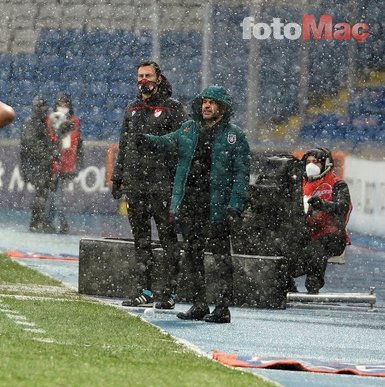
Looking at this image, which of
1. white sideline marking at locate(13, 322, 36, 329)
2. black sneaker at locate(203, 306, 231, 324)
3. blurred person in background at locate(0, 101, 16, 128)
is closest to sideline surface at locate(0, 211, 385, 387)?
black sneaker at locate(203, 306, 231, 324)

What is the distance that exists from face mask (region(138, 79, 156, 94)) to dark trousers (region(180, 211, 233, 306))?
3.49ft

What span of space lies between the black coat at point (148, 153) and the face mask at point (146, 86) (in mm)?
68

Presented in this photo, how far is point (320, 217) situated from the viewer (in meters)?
14.3

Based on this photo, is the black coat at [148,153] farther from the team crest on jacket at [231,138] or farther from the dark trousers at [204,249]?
the team crest on jacket at [231,138]

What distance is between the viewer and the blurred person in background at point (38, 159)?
2338 centimetres

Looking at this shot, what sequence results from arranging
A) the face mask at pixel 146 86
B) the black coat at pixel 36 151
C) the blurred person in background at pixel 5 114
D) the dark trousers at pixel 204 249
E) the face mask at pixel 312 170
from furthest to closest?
1. the black coat at pixel 36 151
2. the face mask at pixel 312 170
3. the face mask at pixel 146 86
4. the dark trousers at pixel 204 249
5. the blurred person in background at pixel 5 114

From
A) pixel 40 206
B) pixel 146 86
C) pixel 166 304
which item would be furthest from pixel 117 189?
pixel 40 206

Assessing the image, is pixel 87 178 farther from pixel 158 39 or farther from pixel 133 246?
pixel 133 246

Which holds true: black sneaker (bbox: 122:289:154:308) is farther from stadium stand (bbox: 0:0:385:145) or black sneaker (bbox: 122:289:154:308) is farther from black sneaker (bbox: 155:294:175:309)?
stadium stand (bbox: 0:0:385:145)

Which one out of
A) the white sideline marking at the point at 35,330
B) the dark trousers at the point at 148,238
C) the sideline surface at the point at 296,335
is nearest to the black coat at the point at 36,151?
the sideline surface at the point at 296,335

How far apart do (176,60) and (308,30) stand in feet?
8.64

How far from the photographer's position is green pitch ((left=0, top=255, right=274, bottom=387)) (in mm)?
8055

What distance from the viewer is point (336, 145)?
3056 centimetres

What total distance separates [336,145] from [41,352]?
72.1 feet
